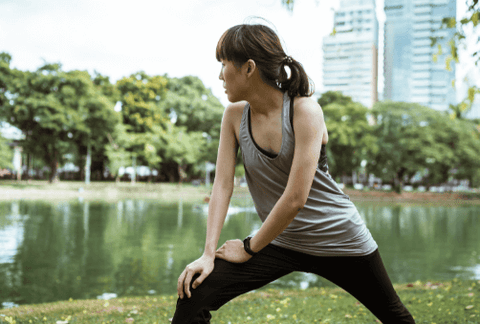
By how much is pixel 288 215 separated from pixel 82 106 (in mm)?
34410

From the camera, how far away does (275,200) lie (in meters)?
1.60

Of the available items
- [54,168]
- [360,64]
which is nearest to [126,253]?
[54,168]

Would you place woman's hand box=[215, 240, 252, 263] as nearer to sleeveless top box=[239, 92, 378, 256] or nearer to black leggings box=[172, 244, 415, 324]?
black leggings box=[172, 244, 415, 324]

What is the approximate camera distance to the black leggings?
150cm

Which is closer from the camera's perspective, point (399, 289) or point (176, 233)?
point (399, 289)

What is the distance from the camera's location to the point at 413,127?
129 feet

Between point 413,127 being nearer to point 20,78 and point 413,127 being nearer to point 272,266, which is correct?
point 20,78

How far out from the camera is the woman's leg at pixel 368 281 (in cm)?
165

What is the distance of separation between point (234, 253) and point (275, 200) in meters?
0.24

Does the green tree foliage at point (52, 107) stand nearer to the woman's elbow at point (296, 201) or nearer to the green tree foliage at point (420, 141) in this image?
the green tree foliage at point (420, 141)

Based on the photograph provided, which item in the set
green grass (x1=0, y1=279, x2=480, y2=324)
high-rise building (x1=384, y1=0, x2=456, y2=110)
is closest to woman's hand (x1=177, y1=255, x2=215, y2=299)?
green grass (x1=0, y1=279, x2=480, y2=324)

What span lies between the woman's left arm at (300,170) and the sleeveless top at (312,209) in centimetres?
8

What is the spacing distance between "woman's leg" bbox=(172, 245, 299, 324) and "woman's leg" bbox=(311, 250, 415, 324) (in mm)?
144

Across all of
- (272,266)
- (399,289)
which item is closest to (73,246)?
(399,289)
